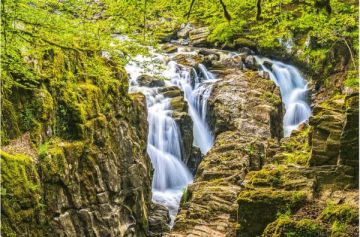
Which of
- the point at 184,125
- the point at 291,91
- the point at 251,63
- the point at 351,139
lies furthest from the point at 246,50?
the point at 351,139

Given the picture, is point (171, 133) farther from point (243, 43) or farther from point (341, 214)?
point (341, 214)

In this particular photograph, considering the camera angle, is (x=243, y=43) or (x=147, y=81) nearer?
(x=147, y=81)

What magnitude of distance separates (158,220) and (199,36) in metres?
24.3

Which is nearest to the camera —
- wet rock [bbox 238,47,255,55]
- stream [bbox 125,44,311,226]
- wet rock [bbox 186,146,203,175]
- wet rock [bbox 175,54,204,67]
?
stream [bbox 125,44,311,226]

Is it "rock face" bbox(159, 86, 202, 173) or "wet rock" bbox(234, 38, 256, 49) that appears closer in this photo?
"rock face" bbox(159, 86, 202, 173)

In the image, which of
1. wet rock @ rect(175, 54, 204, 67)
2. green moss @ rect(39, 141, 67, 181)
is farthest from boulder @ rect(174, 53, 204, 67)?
green moss @ rect(39, 141, 67, 181)

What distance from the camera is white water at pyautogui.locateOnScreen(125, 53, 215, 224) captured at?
23062mm

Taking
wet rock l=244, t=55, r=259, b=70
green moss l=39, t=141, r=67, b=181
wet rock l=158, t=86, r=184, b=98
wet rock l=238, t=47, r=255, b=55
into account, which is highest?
wet rock l=238, t=47, r=255, b=55

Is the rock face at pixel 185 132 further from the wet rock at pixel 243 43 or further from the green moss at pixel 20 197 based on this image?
the green moss at pixel 20 197

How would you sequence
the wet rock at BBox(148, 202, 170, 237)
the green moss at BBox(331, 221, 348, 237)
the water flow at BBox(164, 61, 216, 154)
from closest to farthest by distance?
the green moss at BBox(331, 221, 348, 237), the wet rock at BBox(148, 202, 170, 237), the water flow at BBox(164, 61, 216, 154)

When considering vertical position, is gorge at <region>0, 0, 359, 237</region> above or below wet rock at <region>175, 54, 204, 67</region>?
below

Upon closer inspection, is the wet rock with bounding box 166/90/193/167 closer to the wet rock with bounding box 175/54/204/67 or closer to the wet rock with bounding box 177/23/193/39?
the wet rock with bounding box 175/54/204/67

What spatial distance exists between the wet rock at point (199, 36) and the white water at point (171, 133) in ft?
26.2

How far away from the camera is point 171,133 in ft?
82.9
